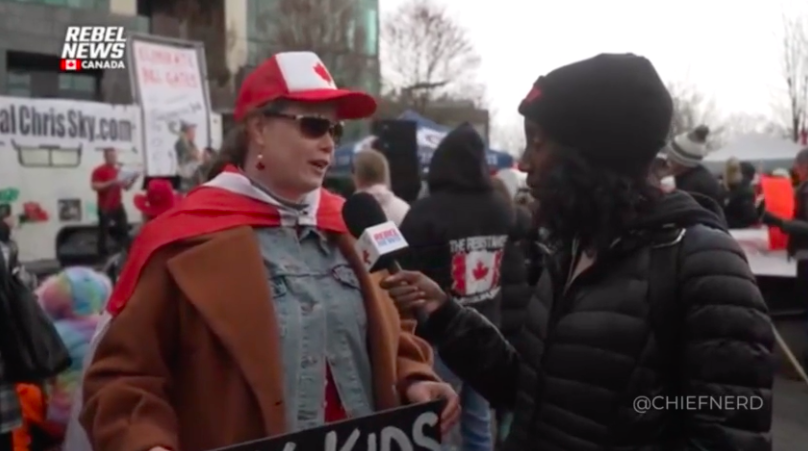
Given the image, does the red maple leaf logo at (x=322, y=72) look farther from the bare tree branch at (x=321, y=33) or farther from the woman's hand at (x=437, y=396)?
the bare tree branch at (x=321, y=33)

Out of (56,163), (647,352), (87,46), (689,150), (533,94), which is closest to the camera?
(647,352)

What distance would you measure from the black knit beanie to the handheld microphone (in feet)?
1.78

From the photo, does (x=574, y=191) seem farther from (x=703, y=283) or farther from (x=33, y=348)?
(x=33, y=348)

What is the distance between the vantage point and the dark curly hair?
7.47 ft

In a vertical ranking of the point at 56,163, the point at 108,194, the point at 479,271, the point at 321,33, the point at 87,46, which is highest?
the point at 321,33

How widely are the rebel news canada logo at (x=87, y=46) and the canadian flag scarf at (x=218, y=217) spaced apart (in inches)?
1081

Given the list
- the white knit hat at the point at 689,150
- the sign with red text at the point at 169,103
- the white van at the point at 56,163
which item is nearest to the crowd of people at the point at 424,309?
the white knit hat at the point at 689,150

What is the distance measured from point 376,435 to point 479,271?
132 inches

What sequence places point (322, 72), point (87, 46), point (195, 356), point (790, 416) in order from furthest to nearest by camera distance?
point (87, 46) → point (790, 416) → point (322, 72) → point (195, 356)

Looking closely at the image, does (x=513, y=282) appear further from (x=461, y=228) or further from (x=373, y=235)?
(x=373, y=235)

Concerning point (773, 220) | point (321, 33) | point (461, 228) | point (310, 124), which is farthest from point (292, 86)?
point (321, 33)

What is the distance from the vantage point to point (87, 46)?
2988 cm

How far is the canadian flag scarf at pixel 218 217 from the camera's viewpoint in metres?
2.64

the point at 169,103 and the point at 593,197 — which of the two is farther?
the point at 169,103
